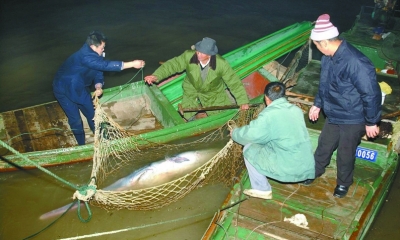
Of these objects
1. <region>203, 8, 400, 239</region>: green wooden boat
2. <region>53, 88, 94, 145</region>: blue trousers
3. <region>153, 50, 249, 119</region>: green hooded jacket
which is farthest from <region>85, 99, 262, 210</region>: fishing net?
<region>203, 8, 400, 239</region>: green wooden boat

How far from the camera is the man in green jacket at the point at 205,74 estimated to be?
6.02 m

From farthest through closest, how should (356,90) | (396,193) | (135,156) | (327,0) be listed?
(327,0)
(135,156)
(396,193)
(356,90)

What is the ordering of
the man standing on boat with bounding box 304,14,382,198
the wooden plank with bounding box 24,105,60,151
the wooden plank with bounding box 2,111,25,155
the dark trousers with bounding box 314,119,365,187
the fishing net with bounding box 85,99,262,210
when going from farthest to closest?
the wooden plank with bounding box 24,105,60,151
the wooden plank with bounding box 2,111,25,155
the fishing net with bounding box 85,99,262,210
the dark trousers with bounding box 314,119,365,187
the man standing on boat with bounding box 304,14,382,198

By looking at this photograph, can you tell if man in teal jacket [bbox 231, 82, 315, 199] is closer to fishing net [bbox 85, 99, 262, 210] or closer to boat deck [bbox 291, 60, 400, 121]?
fishing net [bbox 85, 99, 262, 210]

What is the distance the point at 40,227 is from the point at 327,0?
17.0 meters

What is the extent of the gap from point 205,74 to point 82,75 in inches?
84.3

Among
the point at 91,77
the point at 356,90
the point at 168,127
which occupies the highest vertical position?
the point at 356,90

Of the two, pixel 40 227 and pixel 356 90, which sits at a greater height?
pixel 356 90

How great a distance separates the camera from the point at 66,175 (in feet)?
21.1

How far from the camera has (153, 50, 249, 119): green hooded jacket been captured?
20.3 feet

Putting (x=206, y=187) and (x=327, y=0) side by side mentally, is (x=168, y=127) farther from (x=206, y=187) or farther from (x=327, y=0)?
(x=327, y=0)

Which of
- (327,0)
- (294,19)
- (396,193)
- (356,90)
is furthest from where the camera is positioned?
(327,0)

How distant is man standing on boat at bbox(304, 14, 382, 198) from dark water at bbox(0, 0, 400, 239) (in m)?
7.10

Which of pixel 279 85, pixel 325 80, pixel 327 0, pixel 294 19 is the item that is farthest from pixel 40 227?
pixel 327 0
